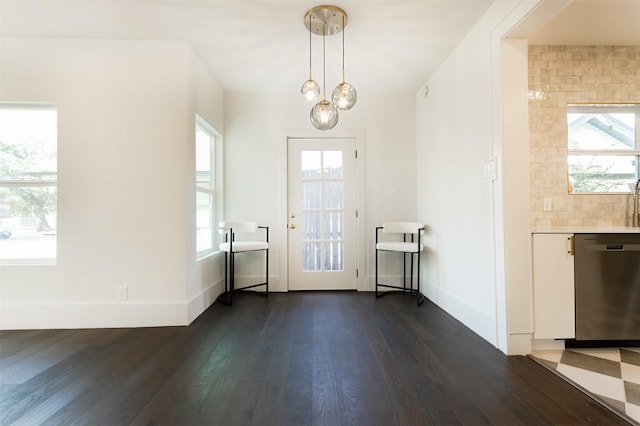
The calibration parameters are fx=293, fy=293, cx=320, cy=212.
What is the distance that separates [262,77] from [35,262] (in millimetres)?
2855

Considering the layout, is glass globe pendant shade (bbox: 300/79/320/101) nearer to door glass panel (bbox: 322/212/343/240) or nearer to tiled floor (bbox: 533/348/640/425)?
door glass panel (bbox: 322/212/343/240)

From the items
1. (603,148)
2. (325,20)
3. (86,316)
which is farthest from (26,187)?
(603,148)

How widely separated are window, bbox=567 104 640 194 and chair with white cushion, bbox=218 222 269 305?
3.10 metres

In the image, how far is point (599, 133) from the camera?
2.61m

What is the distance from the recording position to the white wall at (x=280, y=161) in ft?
12.3

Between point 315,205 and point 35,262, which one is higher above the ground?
point 315,205

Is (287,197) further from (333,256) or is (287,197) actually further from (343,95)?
(343,95)

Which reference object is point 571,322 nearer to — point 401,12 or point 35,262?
point 401,12

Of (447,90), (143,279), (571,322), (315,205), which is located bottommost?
(571,322)

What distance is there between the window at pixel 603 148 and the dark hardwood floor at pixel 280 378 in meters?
1.73

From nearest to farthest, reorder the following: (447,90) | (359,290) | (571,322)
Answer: (571,322)
(447,90)
(359,290)

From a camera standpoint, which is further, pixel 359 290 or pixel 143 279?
pixel 359 290

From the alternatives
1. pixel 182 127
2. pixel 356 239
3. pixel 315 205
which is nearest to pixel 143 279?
pixel 182 127

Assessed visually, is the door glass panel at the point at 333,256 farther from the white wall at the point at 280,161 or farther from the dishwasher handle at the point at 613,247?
the dishwasher handle at the point at 613,247
